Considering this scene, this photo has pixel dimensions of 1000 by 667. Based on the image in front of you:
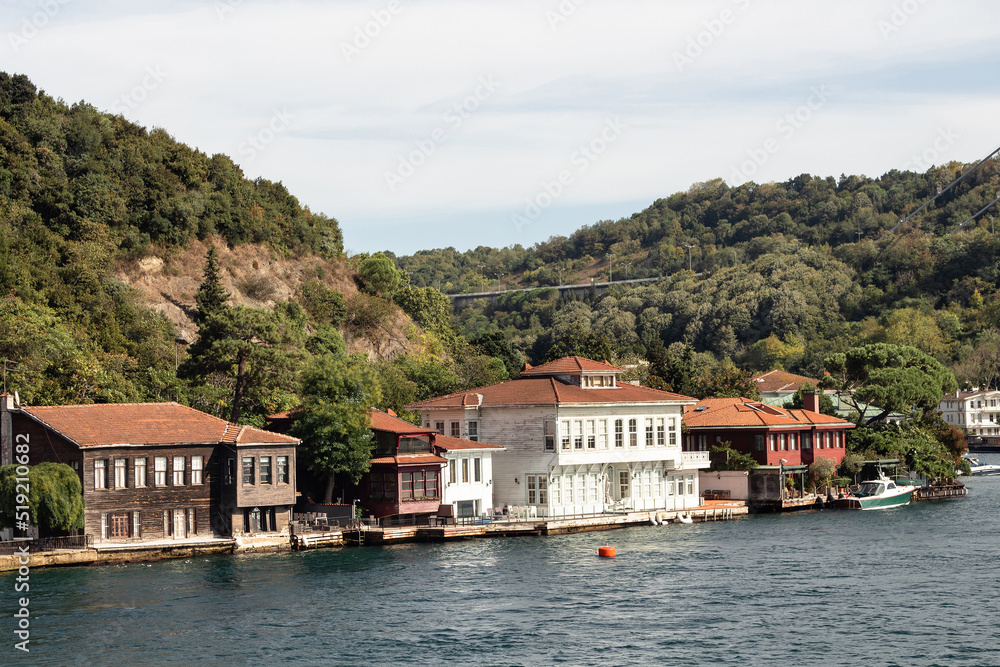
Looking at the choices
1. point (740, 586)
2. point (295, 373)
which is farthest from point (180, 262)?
point (740, 586)

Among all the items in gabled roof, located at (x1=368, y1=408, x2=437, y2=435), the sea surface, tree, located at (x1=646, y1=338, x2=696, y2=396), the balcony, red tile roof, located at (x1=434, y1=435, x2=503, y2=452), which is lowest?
the sea surface

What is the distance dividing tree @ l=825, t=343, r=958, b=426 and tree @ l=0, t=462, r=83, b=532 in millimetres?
58233

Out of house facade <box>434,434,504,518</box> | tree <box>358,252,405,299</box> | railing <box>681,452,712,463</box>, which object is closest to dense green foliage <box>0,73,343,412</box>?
tree <box>358,252,405,299</box>

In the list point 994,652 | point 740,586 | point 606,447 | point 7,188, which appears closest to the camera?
point 994,652

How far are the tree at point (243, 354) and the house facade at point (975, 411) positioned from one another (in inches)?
5119

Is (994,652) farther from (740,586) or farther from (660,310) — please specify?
(660,310)

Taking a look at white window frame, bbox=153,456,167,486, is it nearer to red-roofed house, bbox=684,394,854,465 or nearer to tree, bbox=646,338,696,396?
red-roofed house, bbox=684,394,854,465

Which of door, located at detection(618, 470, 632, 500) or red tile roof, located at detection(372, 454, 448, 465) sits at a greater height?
red tile roof, located at detection(372, 454, 448, 465)

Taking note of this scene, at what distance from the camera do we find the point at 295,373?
67312 mm

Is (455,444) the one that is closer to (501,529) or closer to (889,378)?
(501,529)

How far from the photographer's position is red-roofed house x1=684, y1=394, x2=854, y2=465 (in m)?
83.7

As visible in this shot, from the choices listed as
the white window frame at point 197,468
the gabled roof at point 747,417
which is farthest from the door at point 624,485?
the white window frame at point 197,468

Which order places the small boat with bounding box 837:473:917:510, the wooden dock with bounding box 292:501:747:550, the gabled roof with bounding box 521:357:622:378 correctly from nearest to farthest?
the wooden dock with bounding box 292:501:747:550
the gabled roof with bounding box 521:357:622:378
the small boat with bounding box 837:473:917:510

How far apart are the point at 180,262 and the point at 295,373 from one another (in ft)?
117
